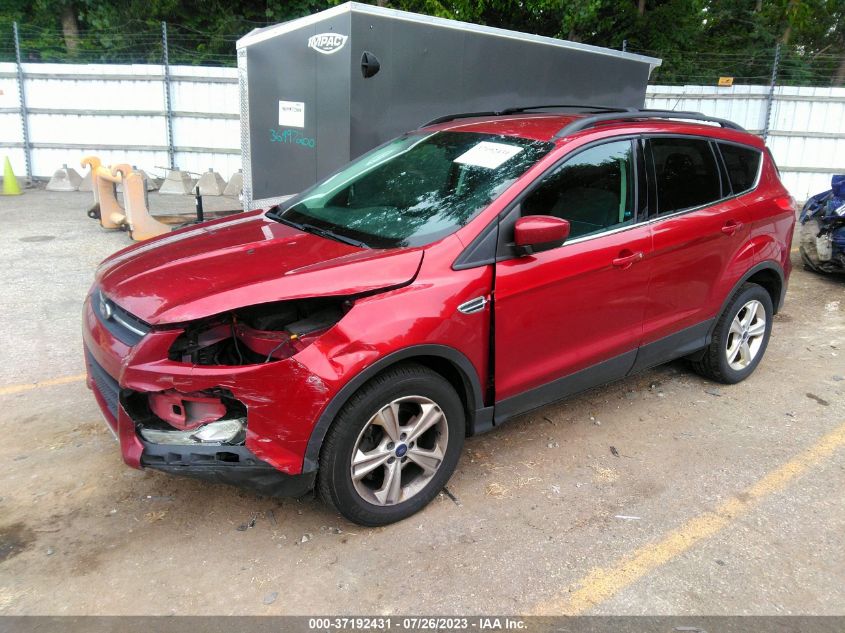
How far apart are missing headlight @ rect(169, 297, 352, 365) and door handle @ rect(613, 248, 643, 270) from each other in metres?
1.59

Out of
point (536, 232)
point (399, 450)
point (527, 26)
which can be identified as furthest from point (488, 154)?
point (527, 26)

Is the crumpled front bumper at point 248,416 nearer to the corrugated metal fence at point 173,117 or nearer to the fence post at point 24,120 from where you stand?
the corrugated metal fence at point 173,117

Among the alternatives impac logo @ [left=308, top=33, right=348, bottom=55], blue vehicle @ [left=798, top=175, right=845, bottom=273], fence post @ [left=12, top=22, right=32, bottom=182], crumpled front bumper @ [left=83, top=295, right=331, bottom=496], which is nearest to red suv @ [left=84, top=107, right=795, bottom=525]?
crumpled front bumper @ [left=83, top=295, right=331, bottom=496]

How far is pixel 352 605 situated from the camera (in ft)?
8.80

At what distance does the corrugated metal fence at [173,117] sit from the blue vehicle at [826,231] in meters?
5.54

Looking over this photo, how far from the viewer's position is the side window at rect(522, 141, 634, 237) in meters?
3.45

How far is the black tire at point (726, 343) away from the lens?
14.9 feet

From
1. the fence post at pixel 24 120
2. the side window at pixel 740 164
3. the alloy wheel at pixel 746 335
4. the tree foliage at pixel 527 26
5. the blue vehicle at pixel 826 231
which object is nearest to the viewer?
the side window at pixel 740 164

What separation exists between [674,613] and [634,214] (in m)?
2.09

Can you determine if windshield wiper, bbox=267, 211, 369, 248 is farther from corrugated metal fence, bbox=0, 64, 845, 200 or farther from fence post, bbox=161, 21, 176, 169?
fence post, bbox=161, 21, 176, 169

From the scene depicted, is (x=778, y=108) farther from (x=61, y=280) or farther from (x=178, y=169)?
(x=61, y=280)

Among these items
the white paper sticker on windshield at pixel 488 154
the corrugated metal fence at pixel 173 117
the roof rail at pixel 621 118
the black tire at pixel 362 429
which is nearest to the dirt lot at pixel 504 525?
the black tire at pixel 362 429

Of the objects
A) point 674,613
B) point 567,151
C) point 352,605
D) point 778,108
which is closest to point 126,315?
point 352,605

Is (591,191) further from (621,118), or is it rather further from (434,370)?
(434,370)
